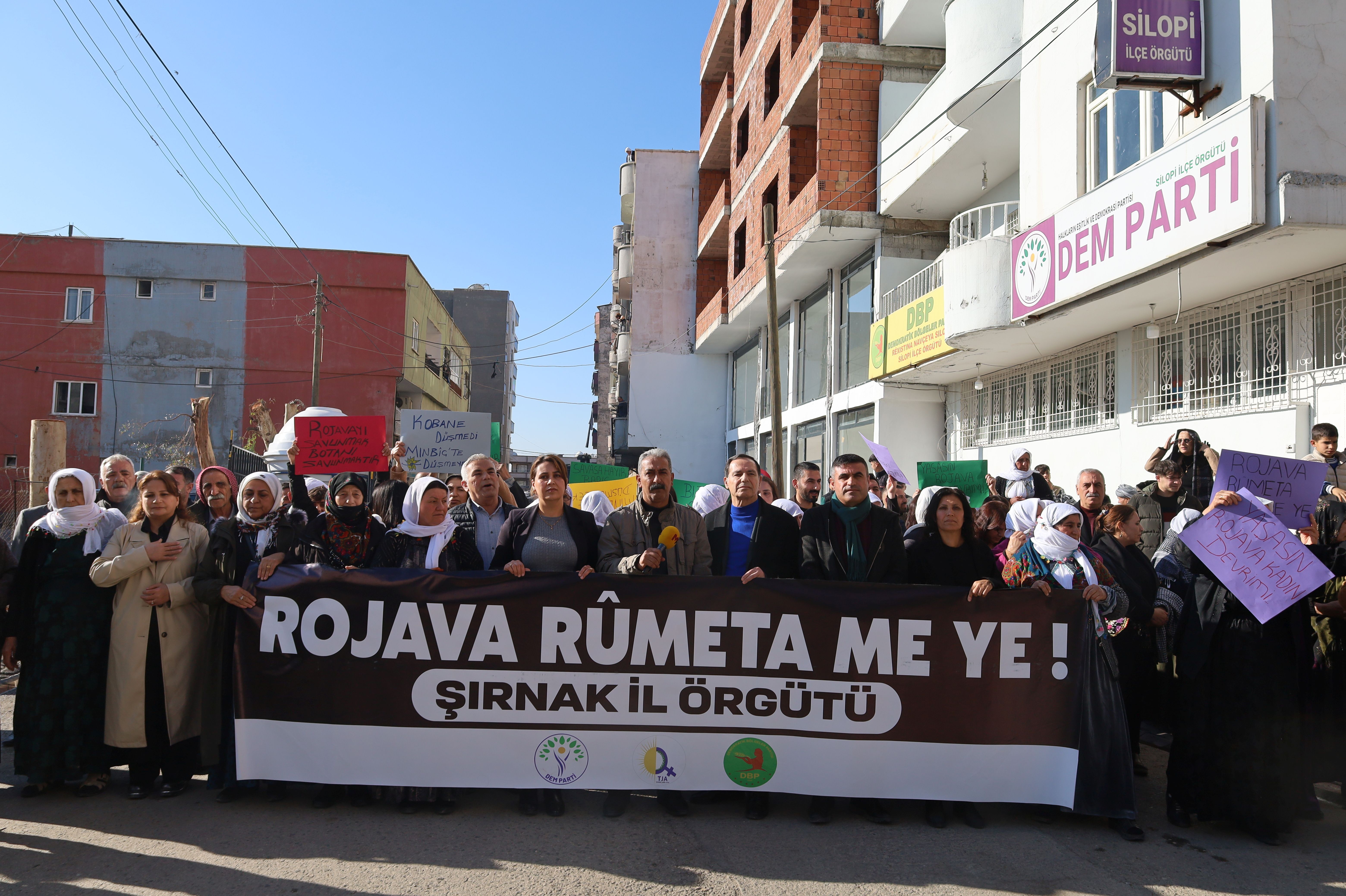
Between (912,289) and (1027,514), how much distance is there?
1186cm

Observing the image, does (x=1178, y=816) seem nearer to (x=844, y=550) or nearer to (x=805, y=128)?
(x=844, y=550)

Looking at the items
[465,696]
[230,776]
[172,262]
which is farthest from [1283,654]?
[172,262]

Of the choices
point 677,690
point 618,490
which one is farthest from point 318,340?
point 677,690

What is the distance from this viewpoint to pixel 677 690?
4.75 meters

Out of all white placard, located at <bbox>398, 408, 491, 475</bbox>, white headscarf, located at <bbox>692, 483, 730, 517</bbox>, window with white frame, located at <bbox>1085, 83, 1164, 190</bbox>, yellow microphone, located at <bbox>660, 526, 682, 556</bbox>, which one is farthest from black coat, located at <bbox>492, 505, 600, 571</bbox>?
window with white frame, located at <bbox>1085, 83, 1164, 190</bbox>

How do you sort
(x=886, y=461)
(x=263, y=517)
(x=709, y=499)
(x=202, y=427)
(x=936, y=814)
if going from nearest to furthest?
(x=936, y=814) < (x=263, y=517) < (x=709, y=499) < (x=886, y=461) < (x=202, y=427)

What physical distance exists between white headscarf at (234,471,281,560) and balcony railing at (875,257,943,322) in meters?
→ 10.4

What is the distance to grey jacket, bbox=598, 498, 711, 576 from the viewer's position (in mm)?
5086

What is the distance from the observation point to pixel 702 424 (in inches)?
1345

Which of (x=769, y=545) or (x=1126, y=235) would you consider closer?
(x=769, y=545)

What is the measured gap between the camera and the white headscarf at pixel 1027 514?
197 inches

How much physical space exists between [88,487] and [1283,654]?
20.8 feet

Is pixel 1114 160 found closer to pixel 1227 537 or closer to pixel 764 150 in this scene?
pixel 1227 537

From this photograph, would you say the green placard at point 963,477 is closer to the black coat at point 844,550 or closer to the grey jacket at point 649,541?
the black coat at point 844,550
